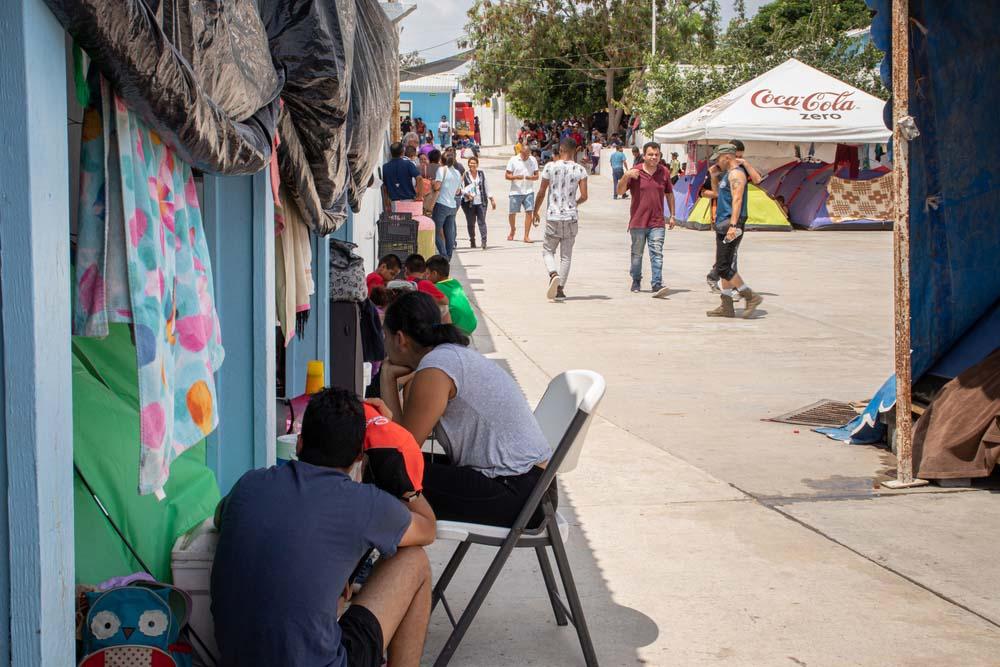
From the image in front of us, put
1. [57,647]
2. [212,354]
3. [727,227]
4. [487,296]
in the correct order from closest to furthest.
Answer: [57,647], [212,354], [727,227], [487,296]

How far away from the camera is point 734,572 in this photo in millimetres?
4973

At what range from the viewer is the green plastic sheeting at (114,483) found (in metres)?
3.29

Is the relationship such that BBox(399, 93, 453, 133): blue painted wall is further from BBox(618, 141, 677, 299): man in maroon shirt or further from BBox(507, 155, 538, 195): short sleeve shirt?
BBox(618, 141, 677, 299): man in maroon shirt

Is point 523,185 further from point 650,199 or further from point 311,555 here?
point 311,555

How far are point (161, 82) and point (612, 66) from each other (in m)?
47.4

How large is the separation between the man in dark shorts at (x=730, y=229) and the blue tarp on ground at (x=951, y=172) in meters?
5.38

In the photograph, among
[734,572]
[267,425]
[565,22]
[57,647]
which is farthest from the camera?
[565,22]

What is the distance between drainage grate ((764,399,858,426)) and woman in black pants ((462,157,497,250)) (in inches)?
449

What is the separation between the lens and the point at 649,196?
13.8 metres

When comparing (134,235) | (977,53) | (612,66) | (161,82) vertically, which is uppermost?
(612,66)

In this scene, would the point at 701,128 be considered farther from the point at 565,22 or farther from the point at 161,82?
the point at 565,22

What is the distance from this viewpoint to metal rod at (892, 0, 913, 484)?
609 cm

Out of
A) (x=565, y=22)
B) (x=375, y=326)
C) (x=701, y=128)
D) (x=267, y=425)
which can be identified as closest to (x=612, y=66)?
(x=565, y=22)

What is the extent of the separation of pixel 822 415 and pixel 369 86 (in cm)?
435
